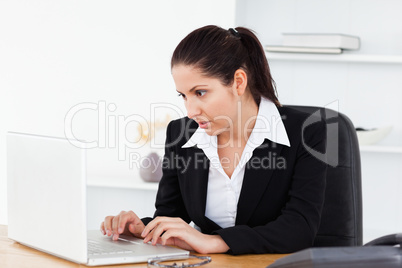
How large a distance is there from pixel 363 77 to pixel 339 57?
0.72ft

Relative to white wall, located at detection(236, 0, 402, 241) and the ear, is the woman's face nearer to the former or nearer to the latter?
the ear

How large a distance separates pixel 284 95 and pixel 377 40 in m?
0.53

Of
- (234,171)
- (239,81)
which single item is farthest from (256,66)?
(234,171)

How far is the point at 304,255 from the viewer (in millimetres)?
860

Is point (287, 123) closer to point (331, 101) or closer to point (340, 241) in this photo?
point (340, 241)

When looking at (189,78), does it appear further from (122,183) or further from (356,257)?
(122,183)

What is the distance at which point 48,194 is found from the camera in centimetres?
126

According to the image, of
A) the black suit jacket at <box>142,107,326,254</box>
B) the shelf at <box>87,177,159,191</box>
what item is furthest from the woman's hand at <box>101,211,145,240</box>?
the shelf at <box>87,177,159,191</box>

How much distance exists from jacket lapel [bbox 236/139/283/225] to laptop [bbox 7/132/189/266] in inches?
14.1

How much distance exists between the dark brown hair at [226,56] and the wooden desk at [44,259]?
53cm

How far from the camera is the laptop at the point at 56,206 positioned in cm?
118

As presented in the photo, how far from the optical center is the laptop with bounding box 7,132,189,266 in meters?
1.18

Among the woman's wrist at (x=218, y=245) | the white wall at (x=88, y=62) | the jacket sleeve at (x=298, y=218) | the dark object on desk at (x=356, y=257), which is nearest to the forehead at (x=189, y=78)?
the jacket sleeve at (x=298, y=218)

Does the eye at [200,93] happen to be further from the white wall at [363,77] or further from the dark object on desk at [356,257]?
the white wall at [363,77]
